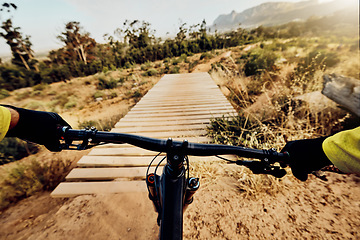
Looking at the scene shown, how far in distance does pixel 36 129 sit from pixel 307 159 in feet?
4.92

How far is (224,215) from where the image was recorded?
1.65 meters

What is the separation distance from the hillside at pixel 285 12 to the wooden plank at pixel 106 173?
7535 cm

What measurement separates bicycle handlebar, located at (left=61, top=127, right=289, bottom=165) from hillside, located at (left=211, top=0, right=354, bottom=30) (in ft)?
249

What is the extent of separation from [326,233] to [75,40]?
29.5m

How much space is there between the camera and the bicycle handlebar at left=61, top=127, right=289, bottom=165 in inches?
27.1

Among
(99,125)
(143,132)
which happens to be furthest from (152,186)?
(99,125)

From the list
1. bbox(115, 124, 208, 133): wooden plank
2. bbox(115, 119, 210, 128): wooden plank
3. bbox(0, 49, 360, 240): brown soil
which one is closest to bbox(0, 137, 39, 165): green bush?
bbox(0, 49, 360, 240): brown soil

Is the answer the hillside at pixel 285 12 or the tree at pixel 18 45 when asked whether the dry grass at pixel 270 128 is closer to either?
the tree at pixel 18 45

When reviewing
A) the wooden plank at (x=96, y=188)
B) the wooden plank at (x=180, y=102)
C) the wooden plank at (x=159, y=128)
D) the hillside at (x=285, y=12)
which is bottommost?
the wooden plank at (x=96, y=188)

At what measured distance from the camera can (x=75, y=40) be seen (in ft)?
68.4

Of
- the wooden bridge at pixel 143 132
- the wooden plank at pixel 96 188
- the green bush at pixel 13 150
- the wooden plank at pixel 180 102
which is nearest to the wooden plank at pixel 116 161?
the wooden bridge at pixel 143 132

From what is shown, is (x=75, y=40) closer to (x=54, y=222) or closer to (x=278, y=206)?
(x=54, y=222)

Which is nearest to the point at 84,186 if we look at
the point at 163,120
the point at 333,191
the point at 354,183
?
the point at 163,120

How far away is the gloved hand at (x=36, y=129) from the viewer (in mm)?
758
